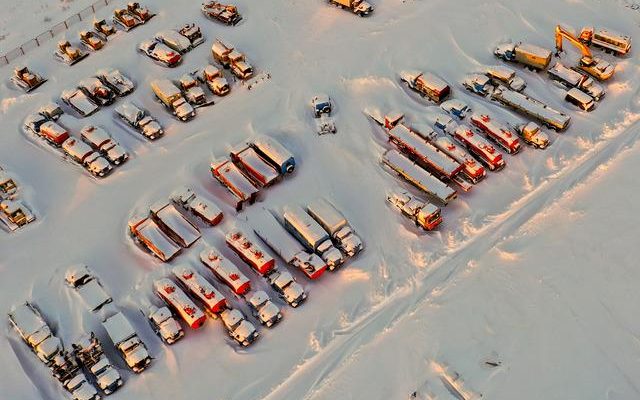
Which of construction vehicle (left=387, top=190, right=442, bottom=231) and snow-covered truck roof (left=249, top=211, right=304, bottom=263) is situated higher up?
snow-covered truck roof (left=249, top=211, right=304, bottom=263)

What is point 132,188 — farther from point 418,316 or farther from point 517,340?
point 517,340

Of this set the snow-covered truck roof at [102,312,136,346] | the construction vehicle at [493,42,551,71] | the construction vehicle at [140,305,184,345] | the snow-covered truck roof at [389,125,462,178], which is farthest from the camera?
the construction vehicle at [493,42,551,71]

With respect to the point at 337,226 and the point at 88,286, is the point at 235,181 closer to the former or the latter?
the point at 337,226

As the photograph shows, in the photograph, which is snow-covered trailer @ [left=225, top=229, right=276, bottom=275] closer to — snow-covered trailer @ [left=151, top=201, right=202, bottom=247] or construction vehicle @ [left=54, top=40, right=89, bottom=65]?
snow-covered trailer @ [left=151, top=201, right=202, bottom=247]

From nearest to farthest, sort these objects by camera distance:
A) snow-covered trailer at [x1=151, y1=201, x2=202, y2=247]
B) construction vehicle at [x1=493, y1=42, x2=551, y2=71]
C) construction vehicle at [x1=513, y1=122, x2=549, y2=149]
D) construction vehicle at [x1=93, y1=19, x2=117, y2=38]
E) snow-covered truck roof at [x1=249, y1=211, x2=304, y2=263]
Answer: snow-covered truck roof at [x1=249, y1=211, x2=304, y2=263] < snow-covered trailer at [x1=151, y1=201, x2=202, y2=247] < construction vehicle at [x1=513, y1=122, x2=549, y2=149] < construction vehicle at [x1=493, y1=42, x2=551, y2=71] < construction vehicle at [x1=93, y1=19, x2=117, y2=38]

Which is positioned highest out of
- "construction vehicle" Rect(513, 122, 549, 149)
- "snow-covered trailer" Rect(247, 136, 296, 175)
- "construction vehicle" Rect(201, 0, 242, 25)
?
"construction vehicle" Rect(201, 0, 242, 25)

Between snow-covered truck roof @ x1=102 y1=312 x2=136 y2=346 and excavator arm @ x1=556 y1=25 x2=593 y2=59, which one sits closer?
snow-covered truck roof @ x1=102 y1=312 x2=136 y2=346

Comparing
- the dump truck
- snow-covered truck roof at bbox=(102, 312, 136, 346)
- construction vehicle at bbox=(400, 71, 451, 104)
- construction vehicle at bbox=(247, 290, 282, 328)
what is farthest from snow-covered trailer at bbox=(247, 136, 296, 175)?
snow-covered truck roof at bbox=(102, 312, 136, 346)

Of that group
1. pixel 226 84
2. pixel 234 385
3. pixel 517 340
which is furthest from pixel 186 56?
pixel 517 340

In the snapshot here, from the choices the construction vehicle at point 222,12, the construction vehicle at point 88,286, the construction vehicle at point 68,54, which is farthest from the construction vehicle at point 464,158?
the construction vehicle at point 68,54
